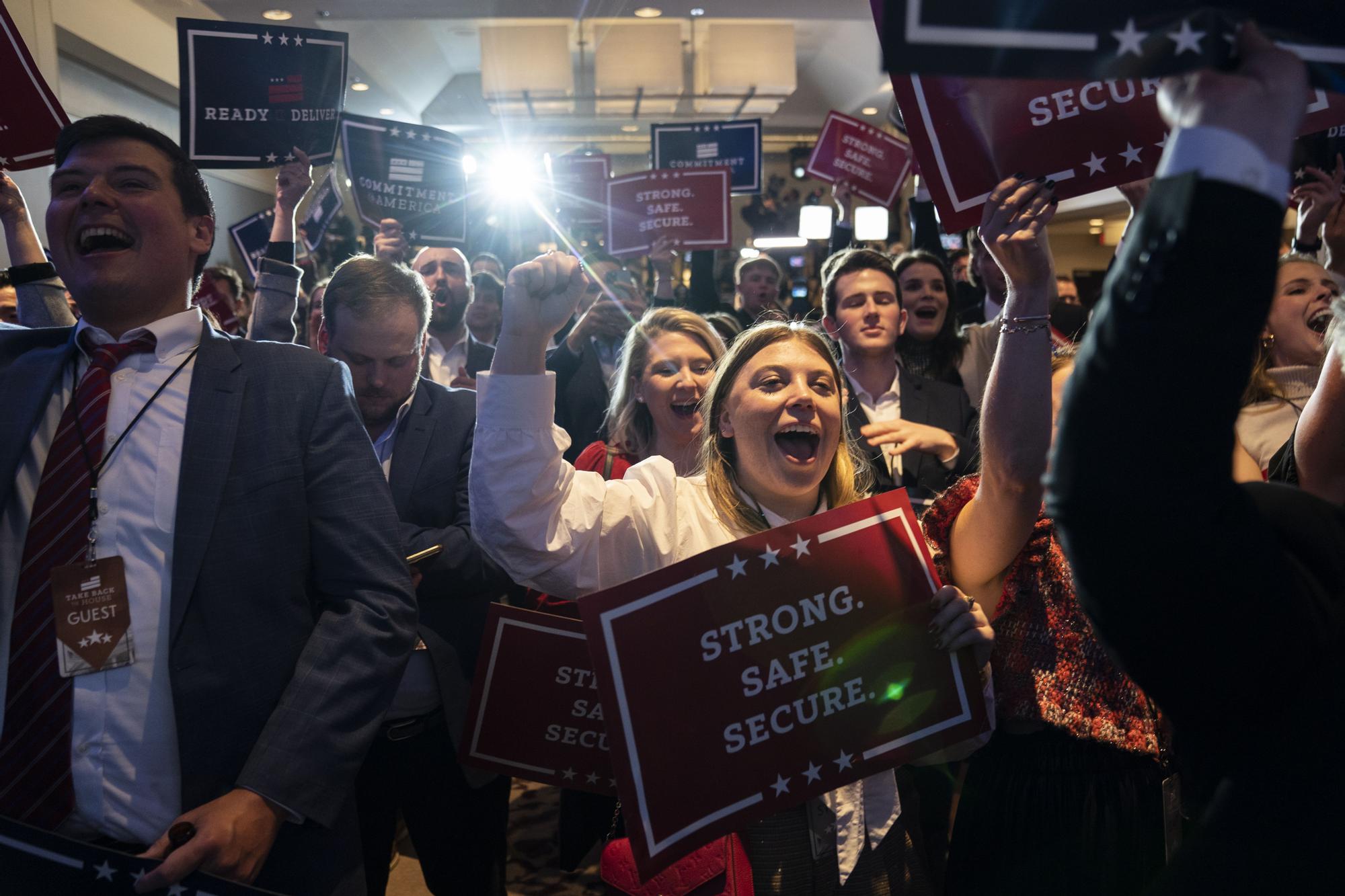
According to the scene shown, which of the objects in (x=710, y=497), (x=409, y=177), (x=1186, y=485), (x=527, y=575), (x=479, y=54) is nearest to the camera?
(x=1186, y=485)

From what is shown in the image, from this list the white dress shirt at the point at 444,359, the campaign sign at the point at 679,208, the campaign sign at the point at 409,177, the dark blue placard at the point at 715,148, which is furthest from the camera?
the dark blue placard at the point at 715,148

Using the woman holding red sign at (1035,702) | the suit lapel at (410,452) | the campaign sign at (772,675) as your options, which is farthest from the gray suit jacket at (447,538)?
the woman holding red sign at (1035,702)

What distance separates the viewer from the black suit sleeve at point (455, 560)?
2123 mm

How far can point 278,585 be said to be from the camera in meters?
1.44

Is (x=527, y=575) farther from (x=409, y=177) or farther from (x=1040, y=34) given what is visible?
(x=409, y=177)

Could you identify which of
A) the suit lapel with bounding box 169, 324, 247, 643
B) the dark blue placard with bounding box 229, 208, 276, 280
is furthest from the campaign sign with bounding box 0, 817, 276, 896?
the dark blue placard with bounding box 229, 208, 276, 280

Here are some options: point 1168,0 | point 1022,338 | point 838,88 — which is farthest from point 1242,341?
point 838,88

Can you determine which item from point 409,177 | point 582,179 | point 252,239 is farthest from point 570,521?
point 582,179

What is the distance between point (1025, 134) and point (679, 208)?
3705mm

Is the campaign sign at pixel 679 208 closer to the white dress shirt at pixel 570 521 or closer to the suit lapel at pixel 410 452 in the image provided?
the suit lapel at pixel 410 452

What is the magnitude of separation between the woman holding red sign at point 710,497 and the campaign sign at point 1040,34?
0.93 metres

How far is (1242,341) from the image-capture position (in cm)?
66

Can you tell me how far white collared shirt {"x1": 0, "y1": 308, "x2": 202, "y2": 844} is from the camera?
4.33 feet

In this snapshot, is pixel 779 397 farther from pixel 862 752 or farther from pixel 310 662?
pixel 310 662
